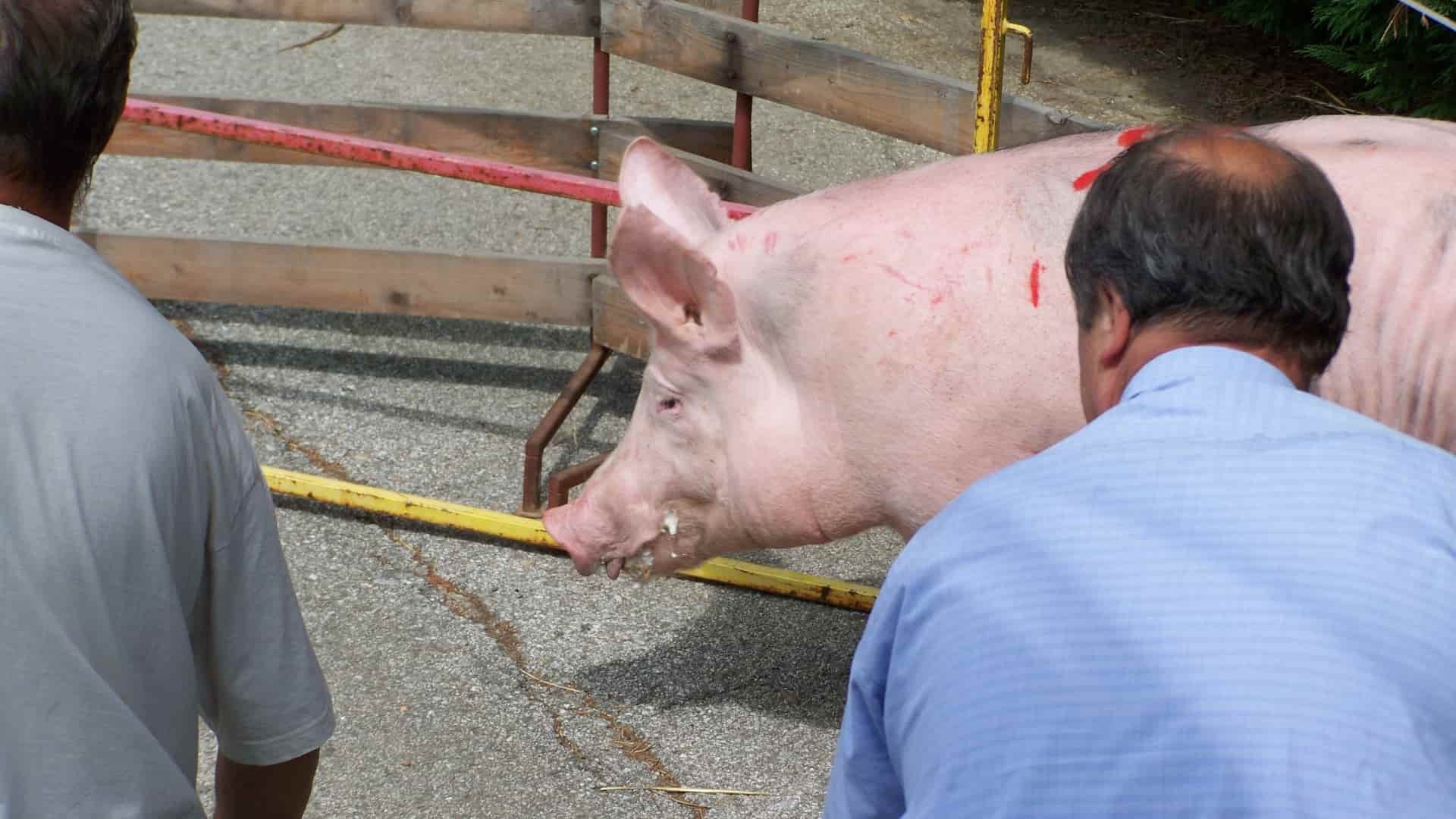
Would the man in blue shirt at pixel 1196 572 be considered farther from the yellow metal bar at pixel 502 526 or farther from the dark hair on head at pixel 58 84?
the yellow metal bar at pixel 502 526

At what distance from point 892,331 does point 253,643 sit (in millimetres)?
1483

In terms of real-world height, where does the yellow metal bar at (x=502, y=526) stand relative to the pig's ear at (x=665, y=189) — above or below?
below

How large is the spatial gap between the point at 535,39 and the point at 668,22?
4.12 meters

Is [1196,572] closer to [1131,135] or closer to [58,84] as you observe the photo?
[58,84]

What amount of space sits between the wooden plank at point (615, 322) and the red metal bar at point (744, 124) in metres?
0.57

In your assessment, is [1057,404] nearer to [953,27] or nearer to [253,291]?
[253,291]

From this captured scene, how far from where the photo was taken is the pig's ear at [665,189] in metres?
3.51

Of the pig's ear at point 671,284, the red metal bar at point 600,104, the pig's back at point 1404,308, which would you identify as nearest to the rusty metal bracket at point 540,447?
the red metal bar at point 600,104

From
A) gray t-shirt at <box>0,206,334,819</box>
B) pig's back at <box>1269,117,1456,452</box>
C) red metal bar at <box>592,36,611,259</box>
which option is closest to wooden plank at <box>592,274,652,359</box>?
red metal bar at <box>592,36,611,259</box>

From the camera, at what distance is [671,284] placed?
324cm

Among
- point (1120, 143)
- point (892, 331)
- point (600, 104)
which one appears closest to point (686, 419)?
point (892, 331)

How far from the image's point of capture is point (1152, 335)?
1.49m

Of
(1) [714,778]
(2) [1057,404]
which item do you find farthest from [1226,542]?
(1) [714,778]

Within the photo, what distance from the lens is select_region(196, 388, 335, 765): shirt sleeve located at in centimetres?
182
